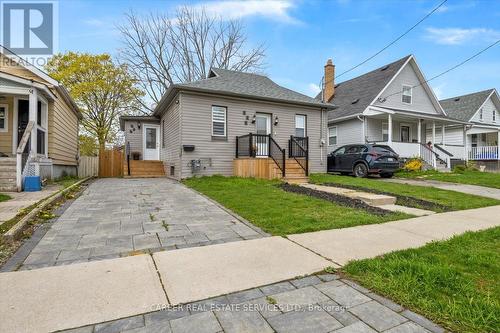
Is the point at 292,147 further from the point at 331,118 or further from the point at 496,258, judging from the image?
the point at 496,258

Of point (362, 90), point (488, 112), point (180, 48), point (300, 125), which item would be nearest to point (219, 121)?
point (300, 125)

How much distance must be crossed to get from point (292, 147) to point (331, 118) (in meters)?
7.60

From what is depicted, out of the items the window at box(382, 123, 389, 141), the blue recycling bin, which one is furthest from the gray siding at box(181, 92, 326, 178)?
the window at box(382, 123, 389, 141)

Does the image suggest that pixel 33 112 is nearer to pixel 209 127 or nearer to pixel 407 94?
pixel 209 127

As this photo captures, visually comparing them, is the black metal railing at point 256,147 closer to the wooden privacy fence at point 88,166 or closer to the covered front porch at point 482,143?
the wooden privacy fence at point 88,166

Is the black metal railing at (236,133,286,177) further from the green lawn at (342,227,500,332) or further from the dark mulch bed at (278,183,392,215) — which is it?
the green lawn at (342,227,500,332)

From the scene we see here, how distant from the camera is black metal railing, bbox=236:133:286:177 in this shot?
35.9 feet

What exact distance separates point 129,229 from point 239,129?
8300mm

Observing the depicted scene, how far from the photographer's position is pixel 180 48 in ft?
77.3

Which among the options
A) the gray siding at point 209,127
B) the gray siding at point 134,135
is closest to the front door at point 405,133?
the gray siding at point 209,127

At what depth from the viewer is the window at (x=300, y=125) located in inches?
520

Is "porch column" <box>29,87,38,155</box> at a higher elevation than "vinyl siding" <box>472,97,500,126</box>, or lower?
lower

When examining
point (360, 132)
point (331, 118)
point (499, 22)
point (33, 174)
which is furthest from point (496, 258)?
point (331, 118)

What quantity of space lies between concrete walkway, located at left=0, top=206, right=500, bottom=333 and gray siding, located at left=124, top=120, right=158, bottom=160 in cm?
1344
